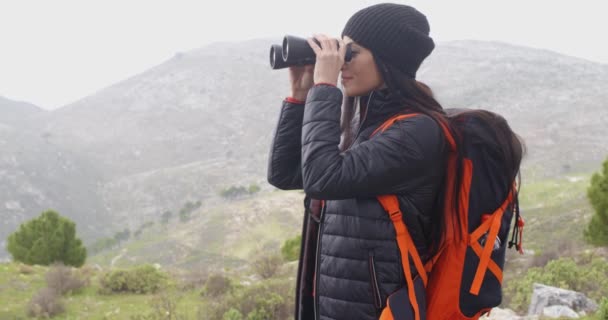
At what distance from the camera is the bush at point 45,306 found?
809cm

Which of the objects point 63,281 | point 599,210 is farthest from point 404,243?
point 599,210

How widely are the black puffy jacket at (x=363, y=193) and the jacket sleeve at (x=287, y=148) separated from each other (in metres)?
0.39

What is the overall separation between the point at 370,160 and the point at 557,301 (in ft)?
19.8

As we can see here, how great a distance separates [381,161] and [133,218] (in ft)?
250

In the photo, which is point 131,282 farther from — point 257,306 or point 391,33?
point 391,33

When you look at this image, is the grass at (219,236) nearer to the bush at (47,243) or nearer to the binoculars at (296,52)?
the bush at (47,243)

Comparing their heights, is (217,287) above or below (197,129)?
above

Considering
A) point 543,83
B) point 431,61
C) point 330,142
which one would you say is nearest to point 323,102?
point 330,142

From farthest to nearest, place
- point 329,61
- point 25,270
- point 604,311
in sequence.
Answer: point 25,270 → point 604,311 → point 329,61

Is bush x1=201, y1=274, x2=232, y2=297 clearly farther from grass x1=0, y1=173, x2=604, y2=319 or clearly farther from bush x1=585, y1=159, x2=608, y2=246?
grass x1=0, y1=173, x2=604, y2=319

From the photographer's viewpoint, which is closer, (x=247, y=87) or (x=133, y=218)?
(x=133, y=218)

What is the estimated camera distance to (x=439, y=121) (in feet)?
5.52

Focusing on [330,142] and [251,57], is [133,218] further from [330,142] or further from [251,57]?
[251,57]

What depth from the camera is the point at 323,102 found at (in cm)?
168
